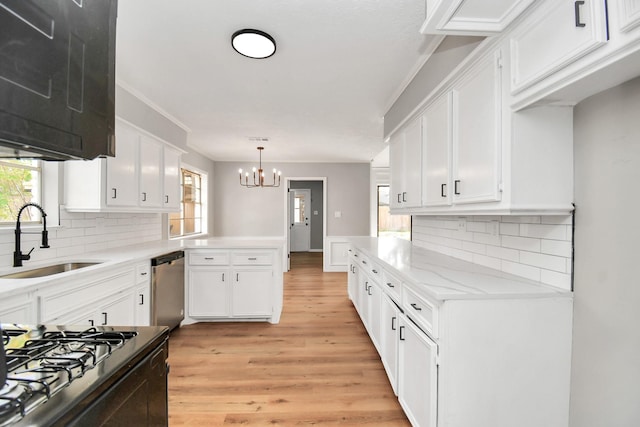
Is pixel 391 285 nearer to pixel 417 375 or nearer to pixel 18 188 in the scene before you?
pixel 417 375

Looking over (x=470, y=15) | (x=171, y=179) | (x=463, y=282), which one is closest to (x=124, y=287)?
(x=171, y=179)

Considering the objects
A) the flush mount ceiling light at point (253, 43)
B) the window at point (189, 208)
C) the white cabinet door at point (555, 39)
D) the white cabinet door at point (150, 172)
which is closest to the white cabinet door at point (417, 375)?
the white cabinet door at point (555, 39)

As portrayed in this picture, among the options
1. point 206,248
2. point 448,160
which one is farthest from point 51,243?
point 448,160

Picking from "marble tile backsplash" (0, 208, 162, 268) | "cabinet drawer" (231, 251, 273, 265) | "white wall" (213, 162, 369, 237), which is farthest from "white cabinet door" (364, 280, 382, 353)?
"white wall" (213, 162, 369, 237)

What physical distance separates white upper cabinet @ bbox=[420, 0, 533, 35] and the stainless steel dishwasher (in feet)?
9.15

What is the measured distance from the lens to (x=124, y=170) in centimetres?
270

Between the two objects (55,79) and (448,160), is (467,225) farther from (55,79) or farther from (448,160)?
(55,79)

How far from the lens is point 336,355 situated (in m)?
2.62

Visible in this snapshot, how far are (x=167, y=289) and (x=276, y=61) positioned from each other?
234 centimetres

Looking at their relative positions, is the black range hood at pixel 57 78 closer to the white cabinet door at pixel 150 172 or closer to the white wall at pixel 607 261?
the white wall at pixel 607 261

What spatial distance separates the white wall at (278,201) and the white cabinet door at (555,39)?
5.22 metres

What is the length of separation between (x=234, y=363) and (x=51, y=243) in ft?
5.63

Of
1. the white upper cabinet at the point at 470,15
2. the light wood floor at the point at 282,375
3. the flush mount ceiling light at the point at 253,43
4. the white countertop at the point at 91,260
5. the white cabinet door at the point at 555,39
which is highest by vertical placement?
the flush mount ceiling light at the point at 253,43

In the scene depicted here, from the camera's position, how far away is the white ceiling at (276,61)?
Answer: 1.70 meters
